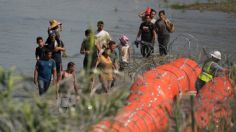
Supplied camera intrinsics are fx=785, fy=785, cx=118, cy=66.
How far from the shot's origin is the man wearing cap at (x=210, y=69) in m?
15.0

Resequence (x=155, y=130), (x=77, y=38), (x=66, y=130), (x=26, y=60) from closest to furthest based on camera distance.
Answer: (x=66, y=130) → (x=155, y=130) → (x=26, y=60) → (x=77, y=38)

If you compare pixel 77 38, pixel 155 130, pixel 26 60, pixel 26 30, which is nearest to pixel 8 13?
pixel 26 30

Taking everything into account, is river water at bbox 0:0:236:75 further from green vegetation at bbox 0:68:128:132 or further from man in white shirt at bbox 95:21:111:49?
green vegetation at bbox 0:68:128:132

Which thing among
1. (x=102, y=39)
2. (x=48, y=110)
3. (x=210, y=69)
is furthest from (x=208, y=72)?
(x=48, y=110)

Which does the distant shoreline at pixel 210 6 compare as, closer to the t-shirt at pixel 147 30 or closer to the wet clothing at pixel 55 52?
the t-shirt at pixel 147 30

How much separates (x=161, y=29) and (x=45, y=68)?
8279 millimetres

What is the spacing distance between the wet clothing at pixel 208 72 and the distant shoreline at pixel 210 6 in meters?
33.2

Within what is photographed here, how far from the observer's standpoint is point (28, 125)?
6164 mm

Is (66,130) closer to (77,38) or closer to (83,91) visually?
(83,91)

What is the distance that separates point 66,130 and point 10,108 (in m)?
0.47

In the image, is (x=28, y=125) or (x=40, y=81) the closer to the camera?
(x=28, y=125)

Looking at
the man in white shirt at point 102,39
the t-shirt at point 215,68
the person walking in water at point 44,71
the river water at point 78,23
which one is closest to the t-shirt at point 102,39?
the man in white shirt at point 102,39

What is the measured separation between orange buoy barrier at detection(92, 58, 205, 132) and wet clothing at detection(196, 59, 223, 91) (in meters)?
0.42

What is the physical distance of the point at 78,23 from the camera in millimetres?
37312
